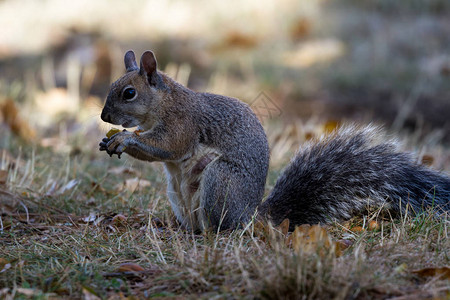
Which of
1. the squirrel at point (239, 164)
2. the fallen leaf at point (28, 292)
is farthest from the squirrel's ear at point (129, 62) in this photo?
the fallen leaf at point (28, 292)

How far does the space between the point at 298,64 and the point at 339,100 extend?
1.08 meters

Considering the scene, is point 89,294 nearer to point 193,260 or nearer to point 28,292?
point 28,292

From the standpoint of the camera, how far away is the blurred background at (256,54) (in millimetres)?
5996

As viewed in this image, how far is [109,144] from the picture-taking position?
2.50 metres

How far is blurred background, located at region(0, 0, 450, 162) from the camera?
5996 mm

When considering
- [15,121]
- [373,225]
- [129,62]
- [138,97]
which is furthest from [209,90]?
[373,225]

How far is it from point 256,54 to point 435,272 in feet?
20.0

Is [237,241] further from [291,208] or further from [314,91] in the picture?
[314,91]

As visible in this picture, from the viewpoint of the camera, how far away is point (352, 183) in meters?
2.44

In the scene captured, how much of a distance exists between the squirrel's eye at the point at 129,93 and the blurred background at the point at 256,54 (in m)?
2.63

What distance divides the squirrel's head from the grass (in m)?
0.45

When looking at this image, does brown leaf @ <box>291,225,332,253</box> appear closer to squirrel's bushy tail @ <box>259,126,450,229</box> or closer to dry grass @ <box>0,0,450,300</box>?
dry grass @ <box>0,0,450,300</box>

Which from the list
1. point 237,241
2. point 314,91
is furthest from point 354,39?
point 237,241

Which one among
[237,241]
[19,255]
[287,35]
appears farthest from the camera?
[287,35]
